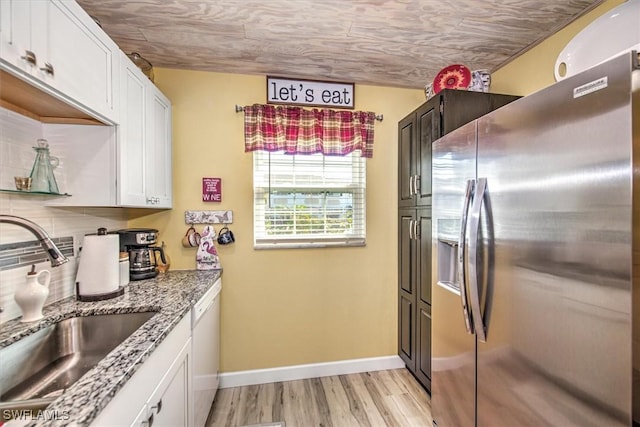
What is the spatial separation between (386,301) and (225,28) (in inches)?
93.2

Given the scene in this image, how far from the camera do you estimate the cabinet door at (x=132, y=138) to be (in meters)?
1.46

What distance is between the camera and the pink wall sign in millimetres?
2227

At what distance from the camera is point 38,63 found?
0.96m

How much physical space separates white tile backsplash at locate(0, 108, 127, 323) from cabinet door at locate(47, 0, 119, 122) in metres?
0.33

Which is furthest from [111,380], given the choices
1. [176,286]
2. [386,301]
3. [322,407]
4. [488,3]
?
[488,3]

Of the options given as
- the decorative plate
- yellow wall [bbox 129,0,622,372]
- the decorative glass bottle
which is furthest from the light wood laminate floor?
the decorative plate

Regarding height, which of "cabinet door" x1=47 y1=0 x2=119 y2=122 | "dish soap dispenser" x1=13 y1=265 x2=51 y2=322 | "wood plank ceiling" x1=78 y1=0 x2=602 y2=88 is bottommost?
"dish soap dispenser" x1=13 y1=265 x2=51 y2=322

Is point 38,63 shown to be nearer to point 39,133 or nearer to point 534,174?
point 39,133

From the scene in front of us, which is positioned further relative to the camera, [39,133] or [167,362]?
[39,133]

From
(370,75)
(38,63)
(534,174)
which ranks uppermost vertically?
(370,75)

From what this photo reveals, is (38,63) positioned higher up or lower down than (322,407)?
higher up

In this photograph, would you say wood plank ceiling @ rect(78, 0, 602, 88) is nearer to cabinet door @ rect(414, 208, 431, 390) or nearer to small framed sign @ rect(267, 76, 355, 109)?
small framed sign @ rect(267, 76, 355, 109)

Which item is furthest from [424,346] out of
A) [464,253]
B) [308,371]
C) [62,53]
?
[62,53]

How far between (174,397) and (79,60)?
1.46 m
